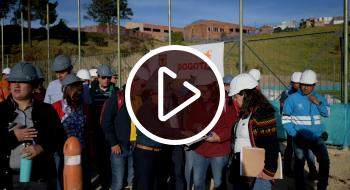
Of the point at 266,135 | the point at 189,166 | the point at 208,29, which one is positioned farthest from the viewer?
the point at 208,29

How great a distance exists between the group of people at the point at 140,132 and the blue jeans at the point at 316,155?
0.01 m

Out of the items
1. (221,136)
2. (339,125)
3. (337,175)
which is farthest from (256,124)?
(339,125)

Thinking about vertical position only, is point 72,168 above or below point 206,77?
below

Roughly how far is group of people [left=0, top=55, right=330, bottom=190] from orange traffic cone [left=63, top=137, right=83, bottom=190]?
23.6 inches

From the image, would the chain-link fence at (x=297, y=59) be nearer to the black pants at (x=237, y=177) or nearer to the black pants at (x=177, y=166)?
the black pants at (x=177, y=166)

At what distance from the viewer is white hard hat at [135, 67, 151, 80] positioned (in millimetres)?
3607

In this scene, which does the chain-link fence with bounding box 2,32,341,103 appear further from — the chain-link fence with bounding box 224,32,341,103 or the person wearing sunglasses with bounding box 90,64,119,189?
the person wearing sunglasses with bounding box 90,64,119,189

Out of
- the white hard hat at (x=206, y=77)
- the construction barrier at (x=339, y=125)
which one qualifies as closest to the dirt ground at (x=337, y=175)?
the construction barrier at (x=339, y=125)

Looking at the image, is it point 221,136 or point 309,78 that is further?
point 309,78

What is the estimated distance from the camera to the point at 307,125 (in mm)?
5652

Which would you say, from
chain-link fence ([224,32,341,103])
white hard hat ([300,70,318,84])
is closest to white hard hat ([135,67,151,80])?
white hard hat ([300,70,318,84])

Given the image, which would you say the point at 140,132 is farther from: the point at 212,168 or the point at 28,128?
the point at 28,128

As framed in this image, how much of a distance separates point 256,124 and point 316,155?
2636 mm

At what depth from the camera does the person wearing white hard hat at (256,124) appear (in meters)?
3.32
